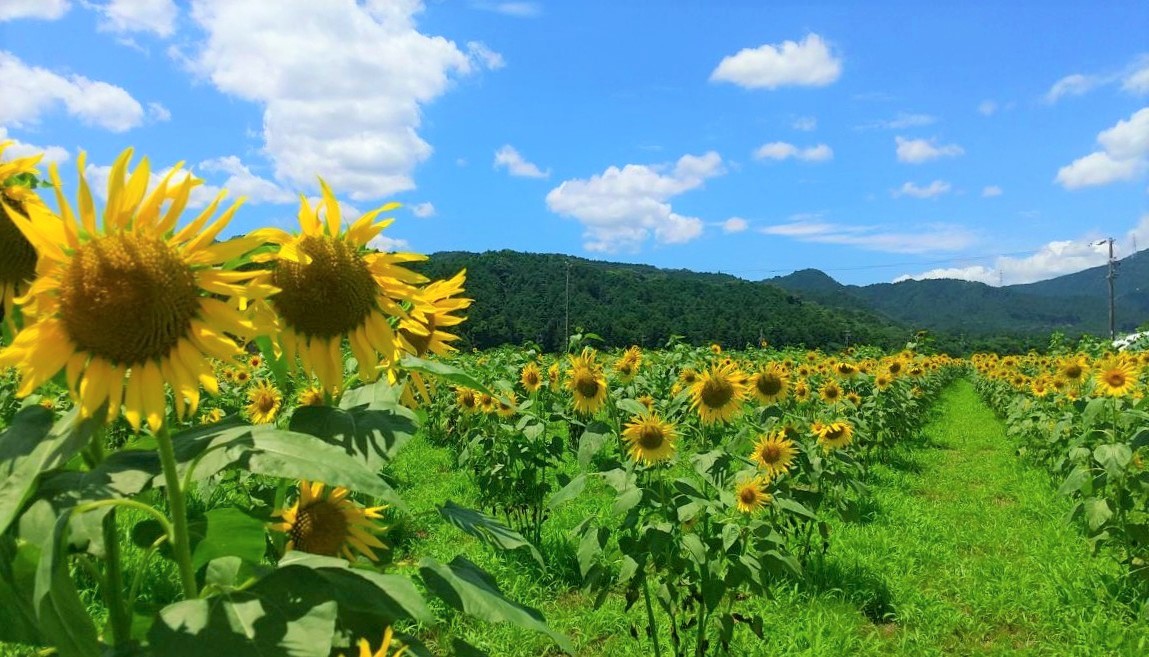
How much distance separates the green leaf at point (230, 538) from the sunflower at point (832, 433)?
4.76 m

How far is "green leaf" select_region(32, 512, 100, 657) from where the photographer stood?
0.73 m

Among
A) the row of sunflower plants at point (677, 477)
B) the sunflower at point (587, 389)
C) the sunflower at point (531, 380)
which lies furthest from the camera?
the sunflower at point (531, 380)

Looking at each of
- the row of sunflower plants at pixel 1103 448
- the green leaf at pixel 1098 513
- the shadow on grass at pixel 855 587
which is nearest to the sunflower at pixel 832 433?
the shadow on grass at pixel 855 587

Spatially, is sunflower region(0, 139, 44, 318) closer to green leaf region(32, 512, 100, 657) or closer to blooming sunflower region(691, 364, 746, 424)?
green leaf region(32, 512, 100, 657)

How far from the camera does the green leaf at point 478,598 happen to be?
41.2 inches

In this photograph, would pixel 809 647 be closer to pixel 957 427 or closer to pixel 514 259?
pixel 957 427

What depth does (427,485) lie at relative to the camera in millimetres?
7199

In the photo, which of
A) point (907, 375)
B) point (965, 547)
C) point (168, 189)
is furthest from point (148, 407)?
point (907, 375)

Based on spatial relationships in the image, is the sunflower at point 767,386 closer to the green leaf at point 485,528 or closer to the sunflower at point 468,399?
the sunflower at point 468,399

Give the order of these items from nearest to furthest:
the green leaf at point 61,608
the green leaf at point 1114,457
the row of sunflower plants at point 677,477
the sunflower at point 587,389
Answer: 1. the green leaf at point 61,608
2. the row of sunflower plants at point 677,477
3. the green leaf at point 1114,457
4. the sunflower at point 587,389

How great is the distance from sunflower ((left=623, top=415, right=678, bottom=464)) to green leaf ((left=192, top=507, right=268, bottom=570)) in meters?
2.56

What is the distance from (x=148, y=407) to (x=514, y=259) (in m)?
85.6

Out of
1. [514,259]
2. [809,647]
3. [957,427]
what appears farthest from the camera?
[514,259]

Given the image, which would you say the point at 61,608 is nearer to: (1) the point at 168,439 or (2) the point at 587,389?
(1) the point at 168,439
